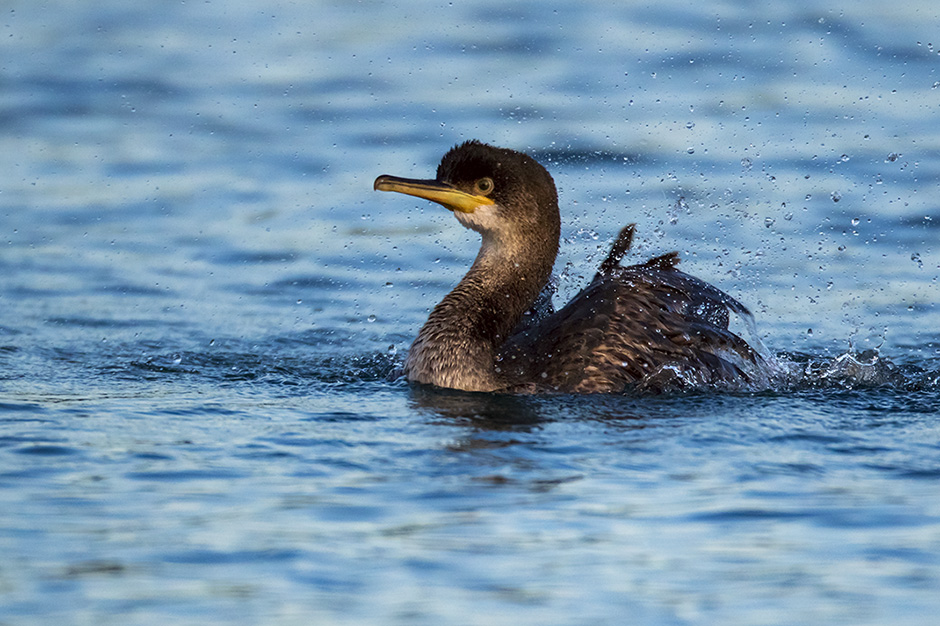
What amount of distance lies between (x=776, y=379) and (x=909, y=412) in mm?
912

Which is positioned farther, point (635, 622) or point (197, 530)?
point (197, 530)

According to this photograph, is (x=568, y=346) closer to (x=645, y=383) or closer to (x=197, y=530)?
(x=645, y=383)

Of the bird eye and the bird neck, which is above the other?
the bird eye

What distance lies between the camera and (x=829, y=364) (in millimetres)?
8125

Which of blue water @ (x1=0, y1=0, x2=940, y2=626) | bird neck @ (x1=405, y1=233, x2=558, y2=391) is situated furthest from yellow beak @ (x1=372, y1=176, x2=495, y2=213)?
blue water @ (x1=0, y1=0, x2=940, y2=626)

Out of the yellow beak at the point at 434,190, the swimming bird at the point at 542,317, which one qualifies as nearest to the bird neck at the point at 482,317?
the swimming bird at the point at 542,317

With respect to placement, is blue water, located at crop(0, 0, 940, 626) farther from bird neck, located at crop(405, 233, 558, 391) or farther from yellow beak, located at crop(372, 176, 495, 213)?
yellow beak, located at crop(372, 176, 495, 213)

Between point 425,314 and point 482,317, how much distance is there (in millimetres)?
2020

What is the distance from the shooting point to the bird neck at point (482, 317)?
7395mm

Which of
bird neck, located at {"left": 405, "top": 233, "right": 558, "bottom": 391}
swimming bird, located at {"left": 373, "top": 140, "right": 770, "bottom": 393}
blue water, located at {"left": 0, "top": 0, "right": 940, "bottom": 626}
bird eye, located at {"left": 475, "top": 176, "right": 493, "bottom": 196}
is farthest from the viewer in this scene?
bird eye, located at {"left": 475, "top": 176, "right": 493, "bottom": 196}

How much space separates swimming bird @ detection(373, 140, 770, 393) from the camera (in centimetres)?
723

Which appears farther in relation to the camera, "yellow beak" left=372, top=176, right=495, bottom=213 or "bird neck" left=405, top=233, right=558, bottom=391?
"yellow beak" left=372, top=176, right=495, bottom=213

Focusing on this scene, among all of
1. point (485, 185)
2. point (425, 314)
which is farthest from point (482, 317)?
point (425, 314)

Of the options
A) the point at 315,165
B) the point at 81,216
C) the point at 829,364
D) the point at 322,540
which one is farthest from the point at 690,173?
the point at 322,540
